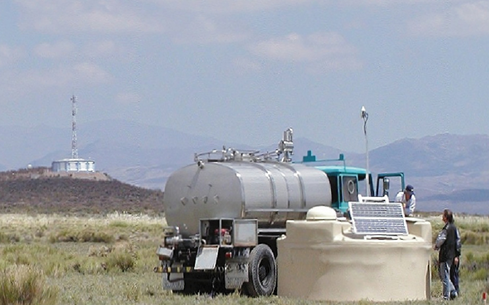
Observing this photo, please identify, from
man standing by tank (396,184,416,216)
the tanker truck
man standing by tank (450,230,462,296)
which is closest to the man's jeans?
man standing by tank (450,230,462,296)

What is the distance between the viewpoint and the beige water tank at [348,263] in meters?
20.7

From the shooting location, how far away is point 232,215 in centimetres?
2253

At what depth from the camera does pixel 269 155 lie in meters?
25.2

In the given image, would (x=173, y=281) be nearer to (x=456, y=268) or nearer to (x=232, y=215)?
(x=232, y=215)

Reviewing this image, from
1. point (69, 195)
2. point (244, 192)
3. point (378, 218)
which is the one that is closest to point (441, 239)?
point (378, 218)

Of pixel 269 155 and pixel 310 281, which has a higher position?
pixel 269 155

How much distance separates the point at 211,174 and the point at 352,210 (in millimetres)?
3415

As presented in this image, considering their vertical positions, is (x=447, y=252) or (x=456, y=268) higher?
(x=447, y=252)

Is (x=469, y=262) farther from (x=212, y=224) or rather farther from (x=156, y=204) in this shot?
(x=156, y=204)

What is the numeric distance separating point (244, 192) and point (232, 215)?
1.81 feet

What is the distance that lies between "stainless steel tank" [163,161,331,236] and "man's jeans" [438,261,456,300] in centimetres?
359

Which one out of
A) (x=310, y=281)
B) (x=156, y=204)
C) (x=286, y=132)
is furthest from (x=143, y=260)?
(x=156, y=204)

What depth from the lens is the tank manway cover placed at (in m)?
21.0

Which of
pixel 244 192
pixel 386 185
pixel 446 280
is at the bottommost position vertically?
pixel 446 280
